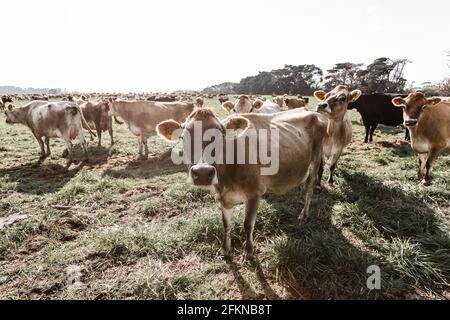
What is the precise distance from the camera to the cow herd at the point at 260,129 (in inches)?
143

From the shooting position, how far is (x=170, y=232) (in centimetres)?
492

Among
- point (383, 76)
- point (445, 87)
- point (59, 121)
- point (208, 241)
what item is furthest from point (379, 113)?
point (383, 76)

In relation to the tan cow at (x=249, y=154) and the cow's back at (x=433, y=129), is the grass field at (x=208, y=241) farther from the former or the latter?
the cow's back at (x=433, y=129)

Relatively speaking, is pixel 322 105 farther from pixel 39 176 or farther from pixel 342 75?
pixel 342 75

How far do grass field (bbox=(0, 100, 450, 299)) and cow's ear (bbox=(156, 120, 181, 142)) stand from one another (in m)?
1.82

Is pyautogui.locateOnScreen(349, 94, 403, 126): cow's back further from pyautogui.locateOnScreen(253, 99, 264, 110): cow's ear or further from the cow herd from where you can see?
pyautogui.locateOnScreen(253, 99, 264, 110): cow's ear

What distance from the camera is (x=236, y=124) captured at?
143 inches

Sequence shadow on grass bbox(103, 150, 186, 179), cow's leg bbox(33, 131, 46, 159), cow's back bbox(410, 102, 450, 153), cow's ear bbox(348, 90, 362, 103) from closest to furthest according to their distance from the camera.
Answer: cow's ear bbox(348, 90, 362, 103), cow's back bbox(410, 102, 450, 153), shadow on grass bbox(103, 150, 186, 179), cow's leg bbox(33, 131, 46, 159)

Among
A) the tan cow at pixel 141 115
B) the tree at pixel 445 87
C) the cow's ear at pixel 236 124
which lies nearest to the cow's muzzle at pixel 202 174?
the cow's ear at pixel 236 124

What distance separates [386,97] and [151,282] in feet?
43.4

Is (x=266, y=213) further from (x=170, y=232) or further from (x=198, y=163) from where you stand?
(x=198, y=163)

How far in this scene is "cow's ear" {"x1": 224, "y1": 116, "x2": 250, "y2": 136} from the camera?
3.55 m

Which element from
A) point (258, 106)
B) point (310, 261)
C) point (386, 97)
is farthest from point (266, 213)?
point (386, 97)

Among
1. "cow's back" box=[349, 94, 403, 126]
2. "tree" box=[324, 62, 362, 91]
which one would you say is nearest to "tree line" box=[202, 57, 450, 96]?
"tree" box=[324, 62, 362, 91]
